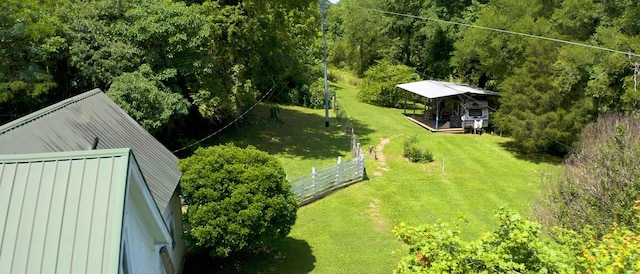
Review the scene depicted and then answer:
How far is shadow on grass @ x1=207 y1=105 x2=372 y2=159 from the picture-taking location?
27281 mm

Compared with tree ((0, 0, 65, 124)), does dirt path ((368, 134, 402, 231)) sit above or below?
below

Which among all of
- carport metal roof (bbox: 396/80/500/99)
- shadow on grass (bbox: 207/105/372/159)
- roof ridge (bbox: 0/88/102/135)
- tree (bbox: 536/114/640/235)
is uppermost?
roof ridge (bbox: 0/88/102/135)

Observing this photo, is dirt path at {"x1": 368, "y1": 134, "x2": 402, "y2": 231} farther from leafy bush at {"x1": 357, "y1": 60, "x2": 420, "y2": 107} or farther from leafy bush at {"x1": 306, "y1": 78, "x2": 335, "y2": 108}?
leafy bush at {"x1": 357, "y1": 60, "x2": 420, "y2": 107}

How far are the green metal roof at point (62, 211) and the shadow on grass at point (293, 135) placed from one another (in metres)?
20.4

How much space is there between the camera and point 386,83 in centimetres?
4606

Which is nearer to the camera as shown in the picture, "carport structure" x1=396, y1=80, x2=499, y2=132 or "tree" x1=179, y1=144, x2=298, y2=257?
"tree" x1=179, y1=144, x2=298, y2=257

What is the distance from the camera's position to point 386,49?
171 feet

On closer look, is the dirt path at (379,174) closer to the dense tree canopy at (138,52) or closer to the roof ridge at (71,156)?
the dense tree canopy at (138,52)

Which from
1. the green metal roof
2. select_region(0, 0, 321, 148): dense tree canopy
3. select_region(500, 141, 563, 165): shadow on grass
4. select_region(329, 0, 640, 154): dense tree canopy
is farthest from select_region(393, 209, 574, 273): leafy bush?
select_region(500, 141, 563, 165): shadow on grass

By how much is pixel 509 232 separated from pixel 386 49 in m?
47.1

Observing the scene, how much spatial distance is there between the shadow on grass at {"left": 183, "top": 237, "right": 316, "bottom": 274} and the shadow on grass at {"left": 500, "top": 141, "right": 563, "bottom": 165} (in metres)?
18.8

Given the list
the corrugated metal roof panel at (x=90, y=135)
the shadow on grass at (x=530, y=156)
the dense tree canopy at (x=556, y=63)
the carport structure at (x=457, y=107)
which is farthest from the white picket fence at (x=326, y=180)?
the carport structure at (x=457, y=107)

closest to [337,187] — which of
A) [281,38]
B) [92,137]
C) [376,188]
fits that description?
[376,188]

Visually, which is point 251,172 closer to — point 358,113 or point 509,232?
point 509,232
